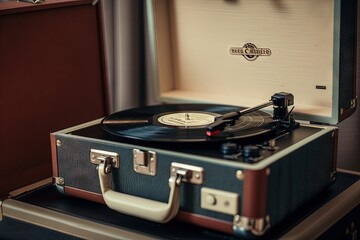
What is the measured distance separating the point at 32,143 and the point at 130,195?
0.36 m

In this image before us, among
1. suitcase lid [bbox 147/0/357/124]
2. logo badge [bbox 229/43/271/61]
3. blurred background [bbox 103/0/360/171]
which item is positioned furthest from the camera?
blurred background [bbox 103/0/360/171]

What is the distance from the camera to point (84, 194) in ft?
4.36

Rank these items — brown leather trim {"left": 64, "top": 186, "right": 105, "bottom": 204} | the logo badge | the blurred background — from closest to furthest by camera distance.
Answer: brown leather trim {"left": 64, "top": 186, "right": 105, "bottom": 204} → the logo badge → the blurred background

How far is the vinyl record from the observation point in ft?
4.08

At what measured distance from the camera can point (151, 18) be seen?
1.64 metres

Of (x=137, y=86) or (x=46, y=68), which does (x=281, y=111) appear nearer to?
(x=46, y=68)

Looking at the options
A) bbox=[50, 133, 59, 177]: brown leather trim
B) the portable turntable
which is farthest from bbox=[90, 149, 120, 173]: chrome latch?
bbox=[50, 133, 59, 177]: brown leather trim

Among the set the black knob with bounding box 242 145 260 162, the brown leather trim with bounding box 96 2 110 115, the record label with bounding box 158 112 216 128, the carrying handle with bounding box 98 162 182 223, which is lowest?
the carrying handle with bounding box 98 162 182 223

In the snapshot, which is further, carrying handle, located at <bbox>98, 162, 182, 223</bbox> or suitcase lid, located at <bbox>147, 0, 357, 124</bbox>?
suitcase lid, located at <bbox>147, 0, 357, 124</bbox>

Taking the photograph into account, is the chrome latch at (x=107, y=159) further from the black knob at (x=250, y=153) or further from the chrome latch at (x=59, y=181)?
the black knob at (x=250, y=153)

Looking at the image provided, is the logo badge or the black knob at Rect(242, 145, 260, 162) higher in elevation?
the logo badge

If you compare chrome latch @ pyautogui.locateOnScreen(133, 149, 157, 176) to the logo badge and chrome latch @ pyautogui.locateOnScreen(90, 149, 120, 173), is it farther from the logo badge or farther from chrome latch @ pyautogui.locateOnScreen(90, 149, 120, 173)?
the logo badge

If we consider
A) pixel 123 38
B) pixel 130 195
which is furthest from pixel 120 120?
pixel 123 38

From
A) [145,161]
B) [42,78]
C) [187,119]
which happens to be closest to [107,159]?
[145,161]
